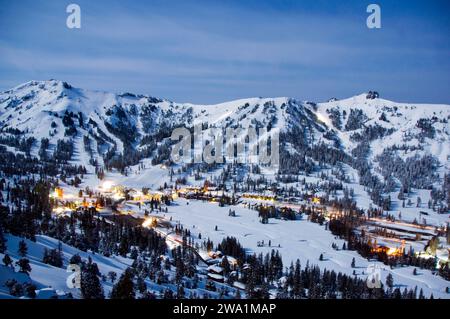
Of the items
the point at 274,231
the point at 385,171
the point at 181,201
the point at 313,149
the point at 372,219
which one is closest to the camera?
the point at 274,231

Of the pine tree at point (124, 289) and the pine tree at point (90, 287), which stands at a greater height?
the pine tree at point (90, 287)

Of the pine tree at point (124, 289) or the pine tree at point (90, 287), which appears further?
the pine tree at point (124, 289)

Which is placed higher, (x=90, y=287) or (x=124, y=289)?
(x=90, y=287)

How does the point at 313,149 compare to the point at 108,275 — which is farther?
the point at 313,149

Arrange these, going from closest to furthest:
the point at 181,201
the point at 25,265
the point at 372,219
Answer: the point at 25,265, the point at 372,219, the point at 181,201

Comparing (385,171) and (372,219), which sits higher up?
(385,171)

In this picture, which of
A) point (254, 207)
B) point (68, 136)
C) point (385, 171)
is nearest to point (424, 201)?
point (385, 171)

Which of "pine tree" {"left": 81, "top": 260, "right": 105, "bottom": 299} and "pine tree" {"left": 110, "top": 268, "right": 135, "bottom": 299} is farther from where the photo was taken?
"pine tree" {"left": 110, "top": 268, "right": 135, "bottom": 299}

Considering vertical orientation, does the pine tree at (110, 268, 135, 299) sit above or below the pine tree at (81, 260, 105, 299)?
below
